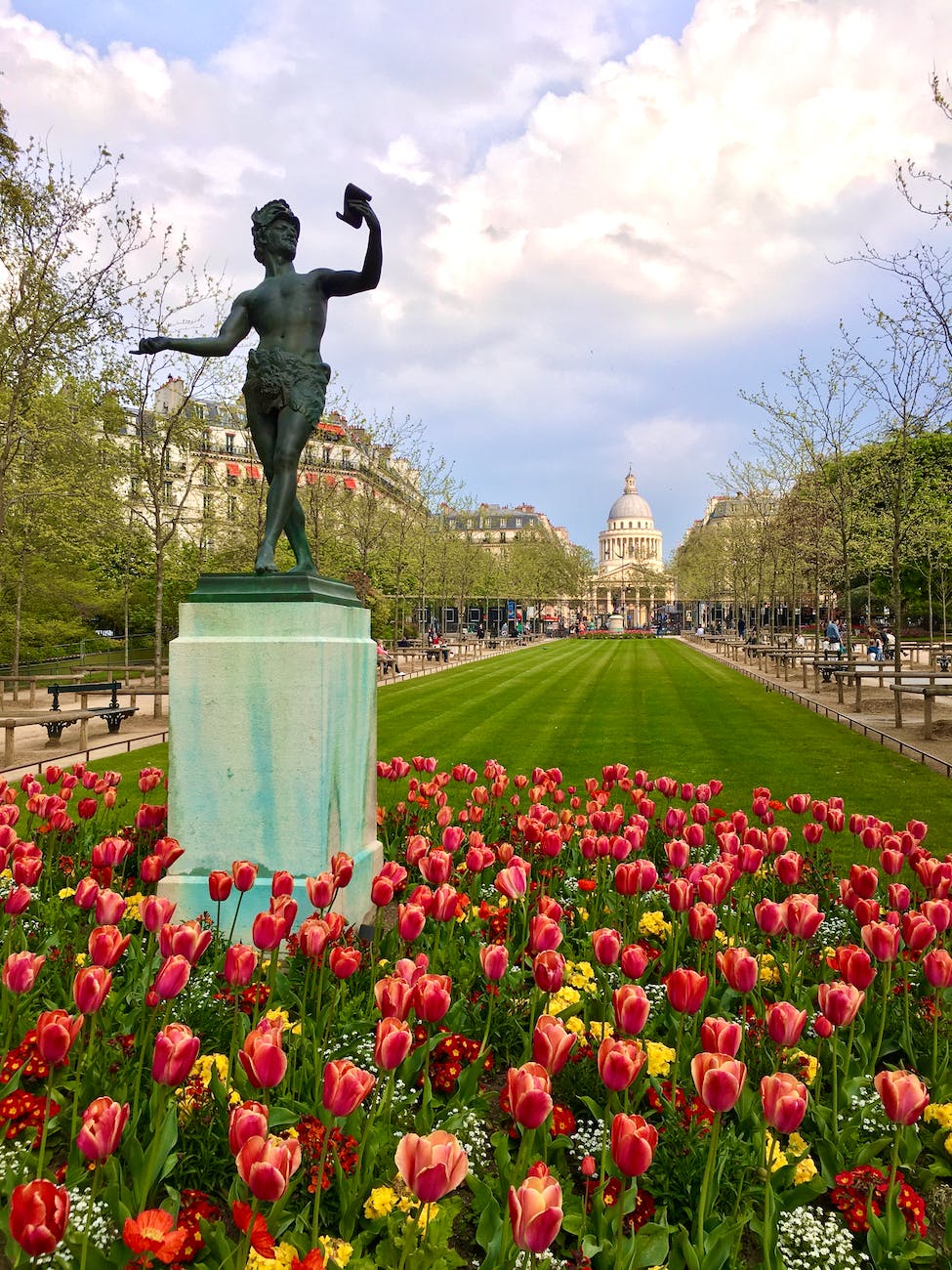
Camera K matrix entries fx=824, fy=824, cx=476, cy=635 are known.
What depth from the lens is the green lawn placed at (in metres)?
10.2

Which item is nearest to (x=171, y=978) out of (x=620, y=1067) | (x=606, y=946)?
(x=620, y=1067)

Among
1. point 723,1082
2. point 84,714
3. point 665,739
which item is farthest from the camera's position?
point 665,739

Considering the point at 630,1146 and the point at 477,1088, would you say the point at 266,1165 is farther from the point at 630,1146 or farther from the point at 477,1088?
the point at 477,1088

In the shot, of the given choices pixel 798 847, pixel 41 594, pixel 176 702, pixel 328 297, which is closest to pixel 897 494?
pixel 798 847

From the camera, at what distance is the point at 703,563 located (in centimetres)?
6431

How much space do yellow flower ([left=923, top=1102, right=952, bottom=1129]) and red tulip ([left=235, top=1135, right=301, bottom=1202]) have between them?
2.44 metres

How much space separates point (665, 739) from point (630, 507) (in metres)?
178

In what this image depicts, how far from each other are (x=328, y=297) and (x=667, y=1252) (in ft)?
18.6

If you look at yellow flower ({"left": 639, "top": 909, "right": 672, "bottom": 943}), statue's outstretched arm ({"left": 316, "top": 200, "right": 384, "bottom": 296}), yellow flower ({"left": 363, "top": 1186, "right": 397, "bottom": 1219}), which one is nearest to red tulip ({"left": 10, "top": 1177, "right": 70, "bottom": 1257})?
yellow flower ({"left": 363, "top": 1186, "right": 397, "bottom": 1219})

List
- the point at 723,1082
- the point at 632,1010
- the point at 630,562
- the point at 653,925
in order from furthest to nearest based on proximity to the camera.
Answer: the point at 630,562
the point at 653,925
the point at 632,1010
the point at 723,1082

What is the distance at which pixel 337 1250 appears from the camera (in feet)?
7.43

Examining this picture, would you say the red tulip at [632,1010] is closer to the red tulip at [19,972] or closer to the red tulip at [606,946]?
the red tulip at [606,946]

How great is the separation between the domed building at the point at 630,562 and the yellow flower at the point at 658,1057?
129 meters

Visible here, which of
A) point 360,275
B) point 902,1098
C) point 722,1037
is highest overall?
point 360,275
